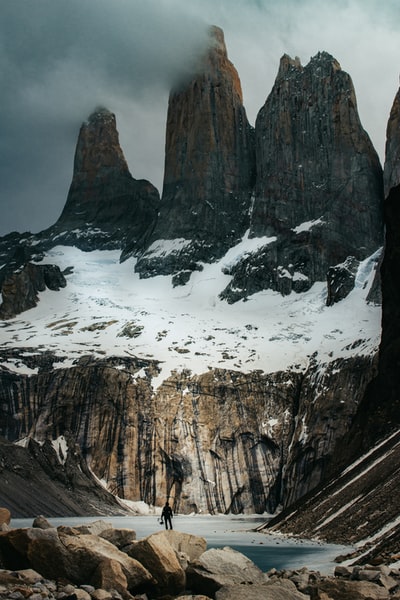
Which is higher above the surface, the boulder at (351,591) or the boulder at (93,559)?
the boulder at (351,591)

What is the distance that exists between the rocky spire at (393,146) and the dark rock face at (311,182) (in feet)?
35.0

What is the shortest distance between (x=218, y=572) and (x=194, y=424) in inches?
4076

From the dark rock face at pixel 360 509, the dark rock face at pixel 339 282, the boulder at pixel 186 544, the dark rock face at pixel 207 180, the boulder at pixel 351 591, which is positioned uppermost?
the dark rock face at pixel 207 180

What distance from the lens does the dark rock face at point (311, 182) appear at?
560 ft

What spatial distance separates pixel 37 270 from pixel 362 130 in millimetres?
81657

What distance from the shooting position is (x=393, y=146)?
16112 cm

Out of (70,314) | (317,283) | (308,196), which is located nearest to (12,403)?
(70,314)

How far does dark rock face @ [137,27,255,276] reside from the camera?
628 feet

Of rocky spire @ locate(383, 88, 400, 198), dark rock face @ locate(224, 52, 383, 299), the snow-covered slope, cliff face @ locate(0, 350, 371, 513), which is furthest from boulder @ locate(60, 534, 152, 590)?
dark rock face @ locate(224, 52, 383, 299)

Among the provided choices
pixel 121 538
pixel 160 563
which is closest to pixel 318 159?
pixel 121 538

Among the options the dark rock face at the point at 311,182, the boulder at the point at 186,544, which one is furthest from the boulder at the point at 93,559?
the dark rock face at the point at 311,182

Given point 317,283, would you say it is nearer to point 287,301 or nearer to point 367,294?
point 287,301

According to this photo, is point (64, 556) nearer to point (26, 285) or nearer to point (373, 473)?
point (373, 473)

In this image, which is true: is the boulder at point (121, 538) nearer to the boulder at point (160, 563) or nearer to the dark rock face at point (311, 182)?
the boulder at point (160, 563)
